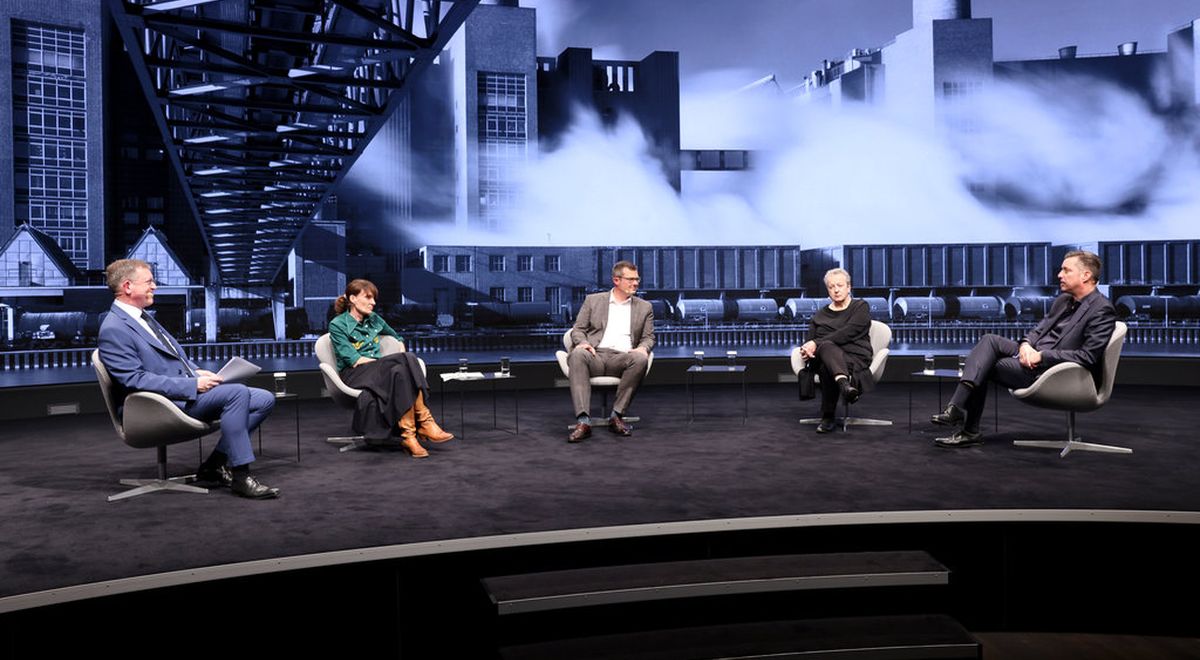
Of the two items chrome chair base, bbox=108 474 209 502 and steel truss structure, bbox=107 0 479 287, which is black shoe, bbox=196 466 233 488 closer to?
chrome chair base, bbox=108 474 209 502

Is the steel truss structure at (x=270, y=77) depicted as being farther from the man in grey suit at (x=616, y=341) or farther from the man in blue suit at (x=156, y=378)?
the man in blue suit at (x=156, y=378)

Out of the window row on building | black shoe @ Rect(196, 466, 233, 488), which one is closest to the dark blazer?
black shoe @ Rect(196, 466, 233, 488)

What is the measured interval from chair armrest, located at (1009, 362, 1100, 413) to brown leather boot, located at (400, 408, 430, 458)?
3.25 m

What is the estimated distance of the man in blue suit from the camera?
3.48 m

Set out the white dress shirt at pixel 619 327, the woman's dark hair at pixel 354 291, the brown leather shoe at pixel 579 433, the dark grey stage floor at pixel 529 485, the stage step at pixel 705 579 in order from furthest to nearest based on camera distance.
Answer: the white dress shirt at pixel 619 327 → the brown leather shoe at pixel 579 433 → the woman's dark hair at pixel 354 291 → the dark grey stage floor at pixel 529 485 → the stage step at pixel 705 579

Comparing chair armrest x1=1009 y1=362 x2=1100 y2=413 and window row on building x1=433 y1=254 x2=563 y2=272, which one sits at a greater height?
window row on building x1=433 y1=254 x2=563 y2=272

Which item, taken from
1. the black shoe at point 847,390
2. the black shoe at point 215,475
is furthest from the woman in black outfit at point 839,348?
the black shoe at point 215,475

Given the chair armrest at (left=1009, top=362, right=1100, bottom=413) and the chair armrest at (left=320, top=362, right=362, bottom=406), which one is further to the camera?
the chair armrest at (left=320, top=362, right=362, bottom=406)

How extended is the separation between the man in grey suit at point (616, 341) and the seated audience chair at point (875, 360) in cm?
97

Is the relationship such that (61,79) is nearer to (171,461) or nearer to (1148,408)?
(171,461)

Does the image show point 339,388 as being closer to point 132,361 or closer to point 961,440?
point 132,361

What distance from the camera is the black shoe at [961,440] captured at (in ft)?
15.1

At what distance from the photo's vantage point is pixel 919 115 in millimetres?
→ 29781

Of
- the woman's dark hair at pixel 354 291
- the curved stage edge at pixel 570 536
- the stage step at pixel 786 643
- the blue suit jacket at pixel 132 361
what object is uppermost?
the woman's dark hair at pixel 354 291
